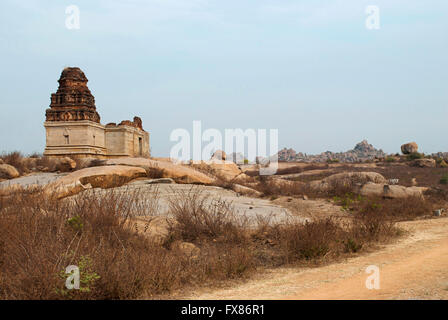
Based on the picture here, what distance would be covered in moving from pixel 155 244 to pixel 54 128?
2104 cm

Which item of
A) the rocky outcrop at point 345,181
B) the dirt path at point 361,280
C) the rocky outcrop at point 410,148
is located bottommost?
the dirt path at point 361,280

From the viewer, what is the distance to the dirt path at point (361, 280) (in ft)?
11.7

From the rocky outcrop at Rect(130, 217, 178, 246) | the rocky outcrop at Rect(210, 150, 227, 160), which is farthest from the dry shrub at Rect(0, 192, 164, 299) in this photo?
the rocky outcrop at Rect(210, 150, 227, 160)

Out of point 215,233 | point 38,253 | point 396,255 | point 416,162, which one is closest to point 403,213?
point 396,255

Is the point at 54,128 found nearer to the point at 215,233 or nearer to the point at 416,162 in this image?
the point at 215,233

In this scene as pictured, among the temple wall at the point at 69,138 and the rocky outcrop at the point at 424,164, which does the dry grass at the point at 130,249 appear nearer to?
the temple wall at the point at 69,138

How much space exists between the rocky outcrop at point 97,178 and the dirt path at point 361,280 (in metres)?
6.18

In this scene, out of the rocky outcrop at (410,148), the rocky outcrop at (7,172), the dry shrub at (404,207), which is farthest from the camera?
the rocky outcrop at (410,148)

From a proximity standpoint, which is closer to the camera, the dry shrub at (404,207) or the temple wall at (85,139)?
the dry shrub at (404,207)

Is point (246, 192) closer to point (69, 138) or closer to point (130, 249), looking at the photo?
point (130, 249)

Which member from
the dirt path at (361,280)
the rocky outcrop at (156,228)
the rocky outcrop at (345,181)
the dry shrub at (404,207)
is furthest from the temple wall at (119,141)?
the dirt path at (361,280)

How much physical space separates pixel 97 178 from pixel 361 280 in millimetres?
8294

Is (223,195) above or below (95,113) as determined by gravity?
below
